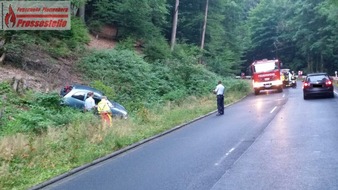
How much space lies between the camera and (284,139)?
13.0m

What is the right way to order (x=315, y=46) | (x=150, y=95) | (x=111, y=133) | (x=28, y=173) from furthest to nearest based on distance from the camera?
(x=315, y=46)
(x=150, y=95)
(x=111, y=133)
(x=28, y=173)

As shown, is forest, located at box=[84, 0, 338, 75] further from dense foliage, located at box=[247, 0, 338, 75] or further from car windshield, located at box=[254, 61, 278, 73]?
car windshield, located at box=[254, 61, 278, 73]

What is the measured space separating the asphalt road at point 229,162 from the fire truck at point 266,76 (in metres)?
21.5

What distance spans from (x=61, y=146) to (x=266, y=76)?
92.1ft

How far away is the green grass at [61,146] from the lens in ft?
33.0

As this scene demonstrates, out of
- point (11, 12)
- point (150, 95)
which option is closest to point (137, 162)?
point (11, 12)

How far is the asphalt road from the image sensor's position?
8328mm

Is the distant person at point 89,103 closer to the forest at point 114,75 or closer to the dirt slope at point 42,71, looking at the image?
the forest at point 114,75

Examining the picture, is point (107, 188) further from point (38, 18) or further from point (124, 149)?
point (38, 18)

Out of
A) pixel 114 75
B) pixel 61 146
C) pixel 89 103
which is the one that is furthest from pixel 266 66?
pixel 61 146

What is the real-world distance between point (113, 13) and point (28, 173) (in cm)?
2597

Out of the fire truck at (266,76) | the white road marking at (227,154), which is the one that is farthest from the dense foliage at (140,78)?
the white road marking at (227,154)

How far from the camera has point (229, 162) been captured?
10.2 meters

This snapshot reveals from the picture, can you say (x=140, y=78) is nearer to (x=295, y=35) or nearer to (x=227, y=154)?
(x=227, y=154)
